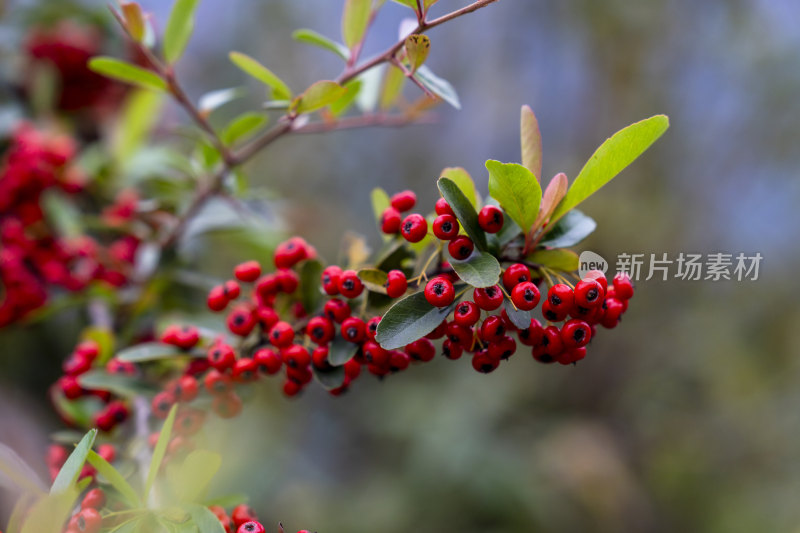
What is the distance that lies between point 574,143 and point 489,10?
1.04m

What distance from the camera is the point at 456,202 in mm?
660

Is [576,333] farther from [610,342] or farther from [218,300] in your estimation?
[610,342]

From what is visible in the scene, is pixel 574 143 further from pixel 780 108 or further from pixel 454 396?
pixel 454 396

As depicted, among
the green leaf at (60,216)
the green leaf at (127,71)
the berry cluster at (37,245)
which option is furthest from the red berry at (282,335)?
the green leaf at (60,216)

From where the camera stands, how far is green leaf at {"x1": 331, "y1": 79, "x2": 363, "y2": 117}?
88 centimetres

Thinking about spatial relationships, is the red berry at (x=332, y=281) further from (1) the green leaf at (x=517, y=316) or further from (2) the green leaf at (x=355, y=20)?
(2) the green leaf at (x=355, y=20)

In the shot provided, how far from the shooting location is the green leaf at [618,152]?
650mm

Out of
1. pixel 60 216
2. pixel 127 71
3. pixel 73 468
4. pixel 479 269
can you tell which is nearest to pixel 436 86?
pixel 479 269

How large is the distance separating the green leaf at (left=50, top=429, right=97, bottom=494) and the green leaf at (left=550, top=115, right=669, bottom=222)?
1.92ft

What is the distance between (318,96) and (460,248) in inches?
12.5

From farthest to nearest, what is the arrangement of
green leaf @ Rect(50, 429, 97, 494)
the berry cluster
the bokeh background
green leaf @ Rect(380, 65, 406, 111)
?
the bokeh background, the berry cluster, green leaf @ Rect(380, 65, 406, 111), green leaf @ Rect(50, 429, 97, 494)

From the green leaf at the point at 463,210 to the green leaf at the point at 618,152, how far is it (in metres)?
0.12

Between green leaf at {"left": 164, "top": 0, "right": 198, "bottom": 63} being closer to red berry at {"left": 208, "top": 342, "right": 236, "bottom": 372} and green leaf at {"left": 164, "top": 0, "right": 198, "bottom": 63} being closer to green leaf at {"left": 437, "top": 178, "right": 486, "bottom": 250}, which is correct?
red berry at {"left": 208, "top": 342, "right": 236, "bottom": 372}

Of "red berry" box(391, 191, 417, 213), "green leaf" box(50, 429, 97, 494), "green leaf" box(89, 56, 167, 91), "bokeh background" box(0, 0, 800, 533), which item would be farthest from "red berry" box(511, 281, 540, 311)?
"bokeh background" box(0, 0, 800, 533)
